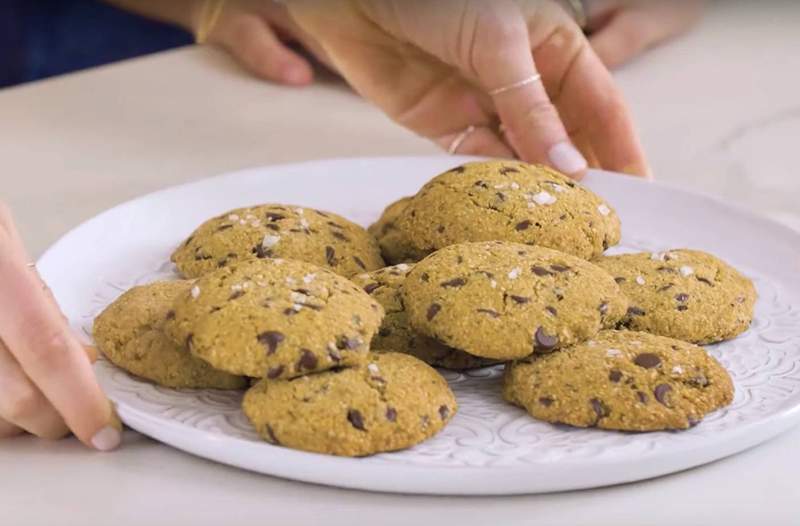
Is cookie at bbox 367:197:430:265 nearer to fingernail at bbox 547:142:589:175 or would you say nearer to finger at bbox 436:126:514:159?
fingernail at bbox 547:142:589:175

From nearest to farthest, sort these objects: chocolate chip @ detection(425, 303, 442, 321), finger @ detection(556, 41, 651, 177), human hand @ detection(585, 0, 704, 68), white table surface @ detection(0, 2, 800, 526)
Result: white table surface @ detection(0, 2, 800, 526) < chocolate chip @ detection(425, 303, 442, 321) < finger @ detection(556, 41, 651, 177) < human hand @ detection(585, 0, 704, 68)

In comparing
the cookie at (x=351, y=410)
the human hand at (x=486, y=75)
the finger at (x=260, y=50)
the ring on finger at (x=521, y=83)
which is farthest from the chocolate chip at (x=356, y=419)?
the finger at (x=260, y=50)

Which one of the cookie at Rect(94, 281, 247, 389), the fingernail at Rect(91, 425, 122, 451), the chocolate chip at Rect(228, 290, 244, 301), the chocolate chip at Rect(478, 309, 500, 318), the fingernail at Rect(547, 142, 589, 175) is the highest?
the chocolate chip at Rect(478, 309, 500, 318)

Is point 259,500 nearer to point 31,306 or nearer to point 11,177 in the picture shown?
point 31,306

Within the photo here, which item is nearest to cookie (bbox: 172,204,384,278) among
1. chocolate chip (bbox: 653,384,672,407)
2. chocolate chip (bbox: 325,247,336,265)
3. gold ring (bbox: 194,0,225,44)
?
chocolate chip (bbox: 325,247,336,265)

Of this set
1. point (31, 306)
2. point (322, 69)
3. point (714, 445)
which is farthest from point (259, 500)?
point (322, 69)

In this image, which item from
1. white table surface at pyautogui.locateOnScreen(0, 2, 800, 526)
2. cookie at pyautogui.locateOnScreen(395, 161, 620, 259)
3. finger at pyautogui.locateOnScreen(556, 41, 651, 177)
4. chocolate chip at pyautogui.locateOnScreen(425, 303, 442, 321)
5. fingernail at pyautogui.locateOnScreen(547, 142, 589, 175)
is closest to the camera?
white table surface at pyautogui.locateOnScreen(0, 2, 800, 526)

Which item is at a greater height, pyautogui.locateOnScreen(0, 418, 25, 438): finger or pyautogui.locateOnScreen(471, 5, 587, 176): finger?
pyautogui.locateOnScreen(471, 5, 587, 176): finger

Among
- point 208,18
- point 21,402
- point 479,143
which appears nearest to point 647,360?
point 21,402
